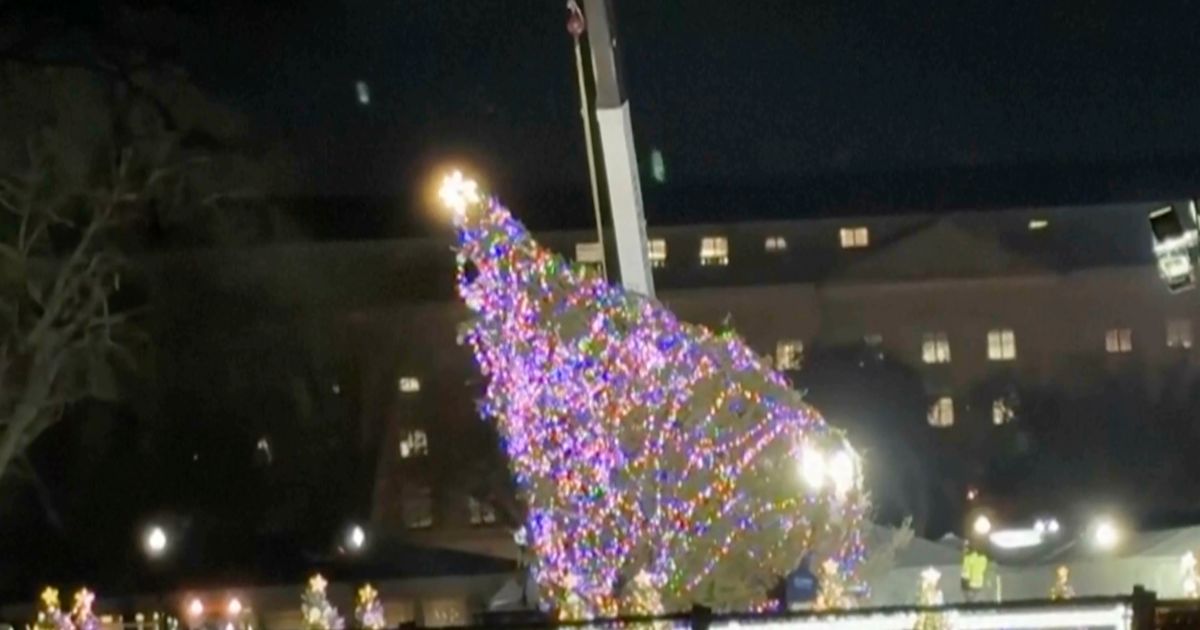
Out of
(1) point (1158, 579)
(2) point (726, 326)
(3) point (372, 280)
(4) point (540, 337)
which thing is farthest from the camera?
(3) point (372, 280)

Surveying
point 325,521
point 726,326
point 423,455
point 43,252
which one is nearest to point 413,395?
point 423,455

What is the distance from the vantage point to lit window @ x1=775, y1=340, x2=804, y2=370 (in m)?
41.2

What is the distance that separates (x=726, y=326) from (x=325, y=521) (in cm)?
2020

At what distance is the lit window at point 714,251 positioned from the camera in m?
43.3

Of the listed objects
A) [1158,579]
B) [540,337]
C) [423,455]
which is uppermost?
[423,455]

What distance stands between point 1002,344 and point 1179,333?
407 cm

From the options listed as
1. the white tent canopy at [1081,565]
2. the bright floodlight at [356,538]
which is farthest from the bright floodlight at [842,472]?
the bright floodlight at [356,538]

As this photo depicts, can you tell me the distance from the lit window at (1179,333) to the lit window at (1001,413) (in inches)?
160

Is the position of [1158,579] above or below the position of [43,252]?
below

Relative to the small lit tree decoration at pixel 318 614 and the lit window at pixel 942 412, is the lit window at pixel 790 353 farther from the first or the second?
the small lit tree decoration at pixel 318 614

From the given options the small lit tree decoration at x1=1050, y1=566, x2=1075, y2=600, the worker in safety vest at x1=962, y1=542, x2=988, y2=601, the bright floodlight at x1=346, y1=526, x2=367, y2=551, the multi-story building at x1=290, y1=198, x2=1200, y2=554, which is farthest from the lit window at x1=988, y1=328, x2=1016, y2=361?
the worker in safety vest at x1=962, y1=542, x2=988, y2=601

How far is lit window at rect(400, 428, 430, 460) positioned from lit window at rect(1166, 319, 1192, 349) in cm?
1759

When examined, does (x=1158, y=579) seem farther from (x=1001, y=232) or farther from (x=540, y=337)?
(x=1001, y=232)

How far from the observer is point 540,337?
454 inches
